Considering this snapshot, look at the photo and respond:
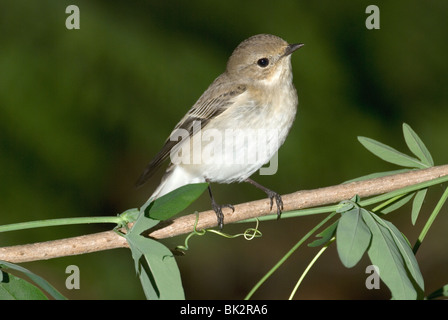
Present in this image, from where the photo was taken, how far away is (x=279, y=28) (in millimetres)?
3012

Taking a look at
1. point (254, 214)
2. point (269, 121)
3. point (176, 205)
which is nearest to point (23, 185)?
point (269, 121)

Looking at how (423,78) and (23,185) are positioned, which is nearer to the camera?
(23,185)

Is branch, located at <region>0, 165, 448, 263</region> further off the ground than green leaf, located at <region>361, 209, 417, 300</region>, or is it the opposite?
branch, located at <region>0, 165, 448, 263</region>

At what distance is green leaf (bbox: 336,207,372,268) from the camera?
139 cm

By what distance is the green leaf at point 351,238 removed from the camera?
1393 millimetres

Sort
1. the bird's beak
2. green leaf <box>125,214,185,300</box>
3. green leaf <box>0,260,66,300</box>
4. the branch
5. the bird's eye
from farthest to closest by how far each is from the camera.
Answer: the bird's eye, the bird's beak, the branch, green leaf <box>125,214,185,300</box>, green leaf <box>0,260,66,300</box>

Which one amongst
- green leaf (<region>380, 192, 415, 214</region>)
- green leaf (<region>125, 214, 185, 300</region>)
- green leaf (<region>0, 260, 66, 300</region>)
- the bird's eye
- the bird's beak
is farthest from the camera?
the bird's eye

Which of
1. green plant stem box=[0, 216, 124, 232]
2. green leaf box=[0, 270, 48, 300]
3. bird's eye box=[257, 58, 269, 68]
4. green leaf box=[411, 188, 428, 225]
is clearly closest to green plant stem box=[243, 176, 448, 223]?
green leaf box=[411, 188, 428, 225]

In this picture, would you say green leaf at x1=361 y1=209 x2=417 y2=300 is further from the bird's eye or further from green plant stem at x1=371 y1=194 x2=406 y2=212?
the bird's eye

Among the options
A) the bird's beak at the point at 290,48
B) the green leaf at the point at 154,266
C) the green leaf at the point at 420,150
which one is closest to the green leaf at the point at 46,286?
the green leaf at the point at 154,266

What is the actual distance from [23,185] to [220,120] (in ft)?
2.77

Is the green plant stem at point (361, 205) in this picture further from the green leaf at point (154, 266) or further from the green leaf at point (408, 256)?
the green leaf at point (154, 266)

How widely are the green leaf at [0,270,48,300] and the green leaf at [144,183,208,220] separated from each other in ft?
0.98

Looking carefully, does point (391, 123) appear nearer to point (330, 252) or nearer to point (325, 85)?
point (325, 85)
